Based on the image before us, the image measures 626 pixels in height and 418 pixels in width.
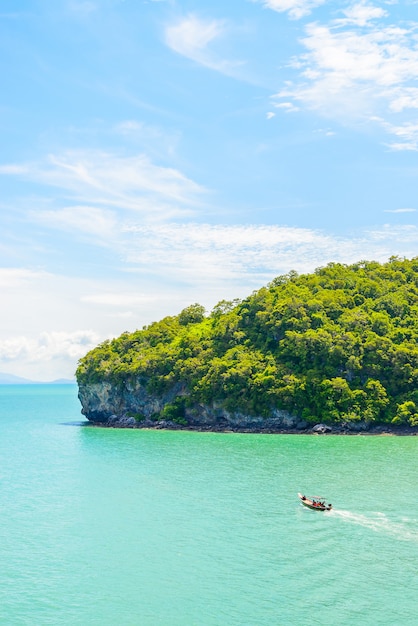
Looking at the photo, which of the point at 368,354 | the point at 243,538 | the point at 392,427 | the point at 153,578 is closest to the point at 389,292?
the point at 368,354

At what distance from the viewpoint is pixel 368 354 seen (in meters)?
59.3

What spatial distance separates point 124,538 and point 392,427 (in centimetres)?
3717

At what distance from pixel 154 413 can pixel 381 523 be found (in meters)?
44.3

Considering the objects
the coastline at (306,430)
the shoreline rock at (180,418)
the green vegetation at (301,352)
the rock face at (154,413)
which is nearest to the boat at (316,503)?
the coastline at (306,430)

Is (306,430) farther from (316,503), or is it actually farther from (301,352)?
(316,503)

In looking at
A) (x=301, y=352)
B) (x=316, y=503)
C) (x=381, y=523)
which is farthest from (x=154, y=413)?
(x=381, y=523)

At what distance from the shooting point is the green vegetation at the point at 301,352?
190 ft

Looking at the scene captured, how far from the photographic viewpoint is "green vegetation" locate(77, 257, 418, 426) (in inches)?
2275

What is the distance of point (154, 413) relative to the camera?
68188 mm

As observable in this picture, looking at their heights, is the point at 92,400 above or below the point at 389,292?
below

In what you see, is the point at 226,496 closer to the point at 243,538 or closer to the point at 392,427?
the point at 243,538

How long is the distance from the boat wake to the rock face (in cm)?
3055

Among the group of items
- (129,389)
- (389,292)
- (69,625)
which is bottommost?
(69,625)

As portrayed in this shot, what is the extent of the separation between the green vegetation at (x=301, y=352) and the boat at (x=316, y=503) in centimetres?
2762
